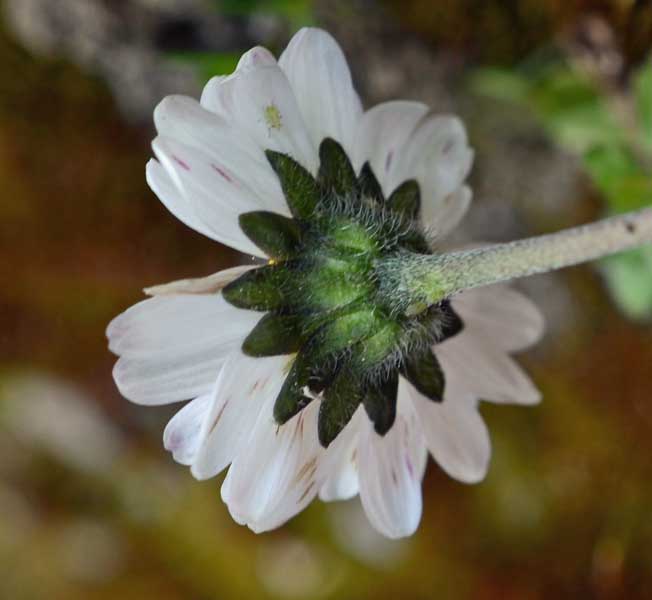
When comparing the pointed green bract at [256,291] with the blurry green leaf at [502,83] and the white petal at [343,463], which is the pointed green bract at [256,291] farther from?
the blurry green leaf at [502,83]

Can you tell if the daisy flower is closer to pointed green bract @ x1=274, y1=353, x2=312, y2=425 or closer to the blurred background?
pointed green bract @ x1=274, y1=353, x2=312, y2=425

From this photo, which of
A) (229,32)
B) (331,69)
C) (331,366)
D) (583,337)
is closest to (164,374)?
(331,366)

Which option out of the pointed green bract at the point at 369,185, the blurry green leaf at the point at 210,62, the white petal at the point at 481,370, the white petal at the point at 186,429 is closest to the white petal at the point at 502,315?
the white petal at the point at 481,370

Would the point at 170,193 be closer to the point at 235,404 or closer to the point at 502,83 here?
the point at 235,404

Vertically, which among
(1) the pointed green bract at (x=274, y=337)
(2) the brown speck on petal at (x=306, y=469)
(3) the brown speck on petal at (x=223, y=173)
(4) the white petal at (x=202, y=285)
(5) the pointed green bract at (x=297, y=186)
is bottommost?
(2) the brown speck on petal at (x=306, y=469)

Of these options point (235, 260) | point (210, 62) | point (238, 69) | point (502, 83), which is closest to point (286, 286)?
point (238, 69)

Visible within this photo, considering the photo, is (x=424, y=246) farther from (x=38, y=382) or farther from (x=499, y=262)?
(x=38, y=382)

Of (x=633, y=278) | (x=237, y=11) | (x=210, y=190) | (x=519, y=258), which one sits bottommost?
(x=633, y=278)
